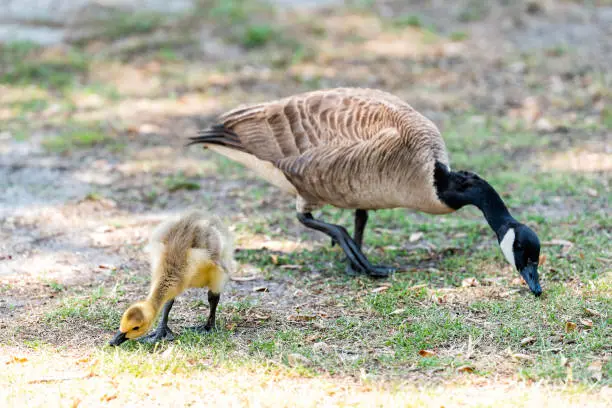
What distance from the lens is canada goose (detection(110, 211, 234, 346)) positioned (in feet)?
16.5

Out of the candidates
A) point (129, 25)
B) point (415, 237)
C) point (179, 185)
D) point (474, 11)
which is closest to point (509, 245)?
point (415, 237)

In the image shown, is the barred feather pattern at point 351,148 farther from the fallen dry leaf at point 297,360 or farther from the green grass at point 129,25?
the green grass at point 129,25

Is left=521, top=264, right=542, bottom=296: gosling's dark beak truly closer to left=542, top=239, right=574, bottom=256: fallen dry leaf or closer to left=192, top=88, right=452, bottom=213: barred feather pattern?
left=192, top=88, right=452, bottom=213: barred feather pattern

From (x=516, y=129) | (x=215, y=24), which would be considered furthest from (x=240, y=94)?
(x=516, y=129)

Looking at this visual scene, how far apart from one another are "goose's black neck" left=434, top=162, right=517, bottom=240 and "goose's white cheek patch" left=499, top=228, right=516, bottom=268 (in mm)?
142

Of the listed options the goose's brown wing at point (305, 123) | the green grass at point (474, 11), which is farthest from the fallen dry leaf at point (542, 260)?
the green grass at point (474, 11)

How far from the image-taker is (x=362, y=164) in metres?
6.42

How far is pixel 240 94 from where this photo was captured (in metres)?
11.4

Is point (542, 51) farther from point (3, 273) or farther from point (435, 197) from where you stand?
point (3, 273)

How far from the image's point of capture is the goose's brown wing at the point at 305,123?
6.58 m

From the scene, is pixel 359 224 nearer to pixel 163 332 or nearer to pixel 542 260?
pixel 542 260

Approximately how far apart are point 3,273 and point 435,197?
3.29 metres

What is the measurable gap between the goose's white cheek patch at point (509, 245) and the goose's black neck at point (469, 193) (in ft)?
0.46

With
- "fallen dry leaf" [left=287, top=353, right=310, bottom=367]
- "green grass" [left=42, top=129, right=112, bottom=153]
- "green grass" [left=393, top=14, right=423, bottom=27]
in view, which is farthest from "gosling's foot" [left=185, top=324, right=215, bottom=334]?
"green grass" [left=393, top=14, right=423, bottom=27]
